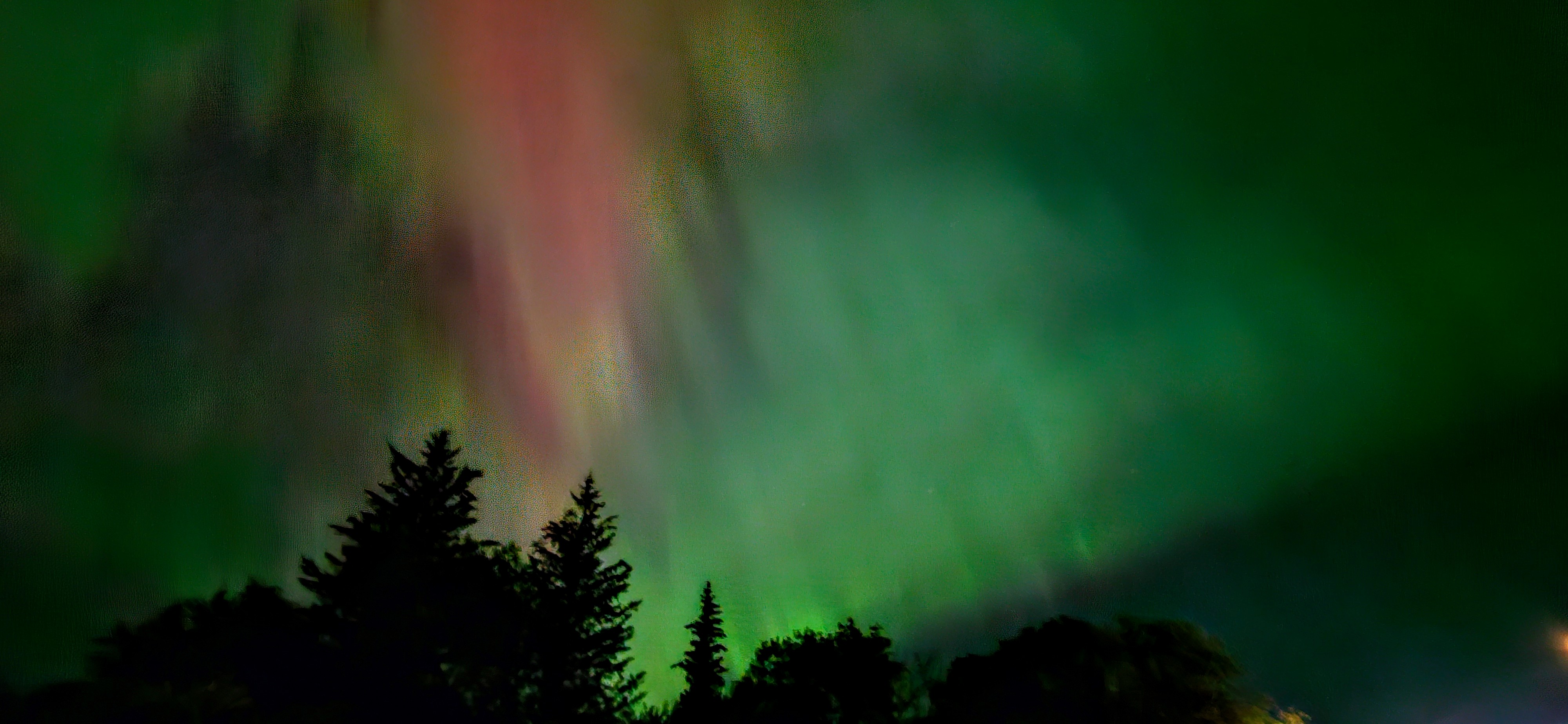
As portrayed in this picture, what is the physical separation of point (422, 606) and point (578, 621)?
48.9ft

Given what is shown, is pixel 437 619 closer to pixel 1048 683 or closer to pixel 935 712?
pixel 935 712

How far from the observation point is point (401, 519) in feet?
119

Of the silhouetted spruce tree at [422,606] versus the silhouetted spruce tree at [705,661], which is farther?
the silhouetted spruce tree at [705,661]

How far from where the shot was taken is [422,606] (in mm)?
31641

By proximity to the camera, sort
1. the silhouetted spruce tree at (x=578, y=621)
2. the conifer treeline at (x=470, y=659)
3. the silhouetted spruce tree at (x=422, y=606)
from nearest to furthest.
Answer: the conifer treeline at (x=470, y=659), the silhouetted spruce tree at (x=422, y=606), the silhouetted spruce tree at (x=578, y=621)

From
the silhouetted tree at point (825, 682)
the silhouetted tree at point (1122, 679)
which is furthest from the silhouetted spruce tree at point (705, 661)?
the silhouetted tree at point (1122, 679)

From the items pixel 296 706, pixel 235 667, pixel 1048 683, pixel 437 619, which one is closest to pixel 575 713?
pixel 437 619

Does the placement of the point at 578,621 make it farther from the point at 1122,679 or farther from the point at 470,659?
the point at 1122,679

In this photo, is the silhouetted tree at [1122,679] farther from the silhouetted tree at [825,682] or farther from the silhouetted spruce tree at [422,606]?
the silhouetted spruce tree at [422,606]

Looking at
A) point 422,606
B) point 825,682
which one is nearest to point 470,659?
point 422,606

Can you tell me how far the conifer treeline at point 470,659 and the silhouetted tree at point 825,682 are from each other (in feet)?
0.65

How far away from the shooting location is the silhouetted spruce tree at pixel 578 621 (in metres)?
41.7

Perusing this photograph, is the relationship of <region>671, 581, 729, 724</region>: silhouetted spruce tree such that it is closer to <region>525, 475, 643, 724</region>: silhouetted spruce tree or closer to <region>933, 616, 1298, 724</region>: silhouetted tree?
<region>525, 475, 643, 724</region>: silhouetted spruce tree

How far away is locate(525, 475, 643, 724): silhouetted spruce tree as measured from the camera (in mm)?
41656
